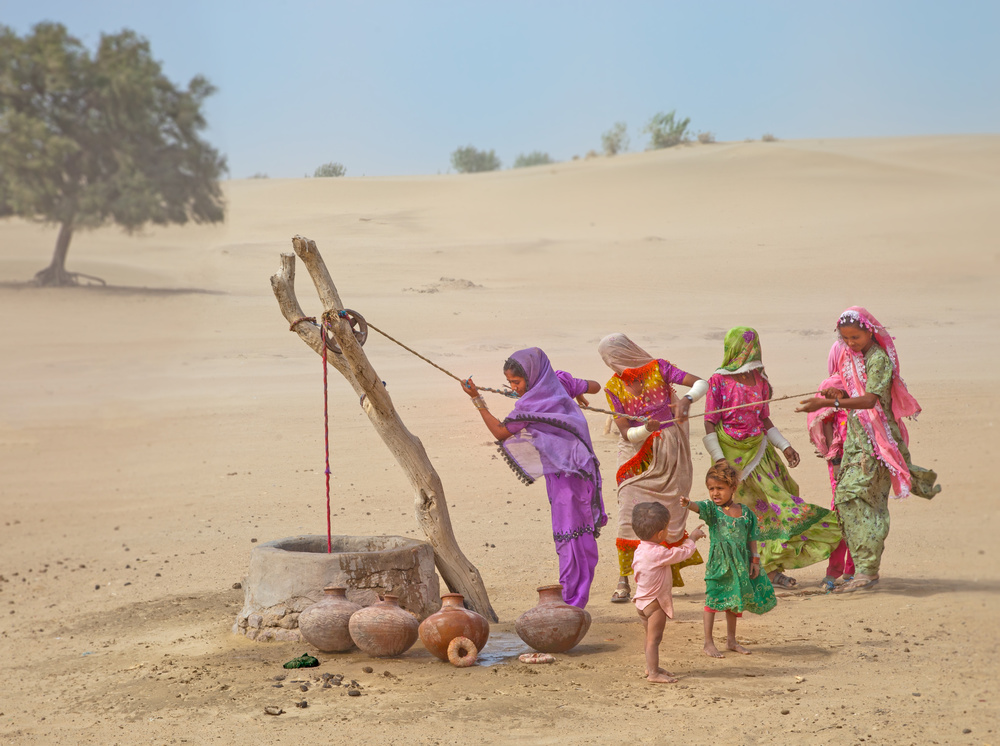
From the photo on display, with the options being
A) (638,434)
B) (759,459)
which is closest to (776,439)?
(759,459)

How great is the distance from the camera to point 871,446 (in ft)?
24.0

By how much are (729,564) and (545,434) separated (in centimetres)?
145

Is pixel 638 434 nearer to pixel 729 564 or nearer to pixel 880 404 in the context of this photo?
pixel 729 564

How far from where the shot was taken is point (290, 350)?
18.5m

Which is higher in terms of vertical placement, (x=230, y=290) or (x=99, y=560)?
(x=230, y=290)

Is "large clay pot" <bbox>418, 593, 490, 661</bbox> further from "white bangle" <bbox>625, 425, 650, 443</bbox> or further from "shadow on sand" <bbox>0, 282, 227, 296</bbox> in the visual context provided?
"shadow on sand" <bbox>0, 282, 227, 296</bbox>

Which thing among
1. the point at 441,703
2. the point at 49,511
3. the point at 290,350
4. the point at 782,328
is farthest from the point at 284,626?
the point at 782,328

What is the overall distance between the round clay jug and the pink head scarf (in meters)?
3.39

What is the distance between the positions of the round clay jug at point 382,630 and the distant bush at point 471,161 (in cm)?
4202

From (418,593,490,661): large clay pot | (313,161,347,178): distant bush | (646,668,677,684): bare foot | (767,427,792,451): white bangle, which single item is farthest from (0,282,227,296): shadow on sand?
(646,668,677,684): bare foot

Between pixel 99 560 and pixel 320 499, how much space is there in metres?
2.45

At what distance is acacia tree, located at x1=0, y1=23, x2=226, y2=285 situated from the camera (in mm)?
23047

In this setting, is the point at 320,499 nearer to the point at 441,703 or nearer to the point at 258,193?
the point at 441,703

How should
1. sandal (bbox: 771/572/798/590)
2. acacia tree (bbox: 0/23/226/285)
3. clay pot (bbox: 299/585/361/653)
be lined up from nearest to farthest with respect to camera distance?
clay pot (bbox: 299/585/361/653) < sandal (bbox: 771/572/798/590) < acacia tree (bbox: 0/23/226/285)
